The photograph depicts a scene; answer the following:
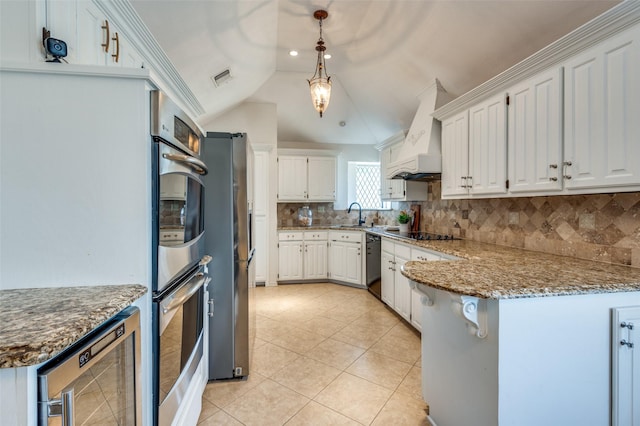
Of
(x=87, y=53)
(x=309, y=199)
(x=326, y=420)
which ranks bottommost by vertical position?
(x=326, y=420)

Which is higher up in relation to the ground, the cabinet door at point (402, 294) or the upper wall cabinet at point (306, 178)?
the upper wall cabinet at point (306, 178)

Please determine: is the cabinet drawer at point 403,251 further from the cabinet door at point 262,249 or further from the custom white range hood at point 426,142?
the cabinet door at point 262,249

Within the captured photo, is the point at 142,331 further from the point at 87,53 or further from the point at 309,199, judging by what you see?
the point at 309,199

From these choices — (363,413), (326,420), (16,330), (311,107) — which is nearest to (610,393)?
(363,413)

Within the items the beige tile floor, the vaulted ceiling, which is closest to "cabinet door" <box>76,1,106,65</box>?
the vaulted ceiling

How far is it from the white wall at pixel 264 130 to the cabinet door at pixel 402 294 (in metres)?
2.17

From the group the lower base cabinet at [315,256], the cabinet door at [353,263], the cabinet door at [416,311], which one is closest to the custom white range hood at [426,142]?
the cabinet door at [416,311]

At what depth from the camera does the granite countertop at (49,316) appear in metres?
0.57

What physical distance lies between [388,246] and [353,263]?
116cm

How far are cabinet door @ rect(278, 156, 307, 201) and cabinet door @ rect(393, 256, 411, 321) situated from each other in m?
2.33

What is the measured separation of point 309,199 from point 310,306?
199cm

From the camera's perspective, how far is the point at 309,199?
17.2 feet

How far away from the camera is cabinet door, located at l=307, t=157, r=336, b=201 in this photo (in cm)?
524

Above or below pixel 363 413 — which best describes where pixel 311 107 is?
above
